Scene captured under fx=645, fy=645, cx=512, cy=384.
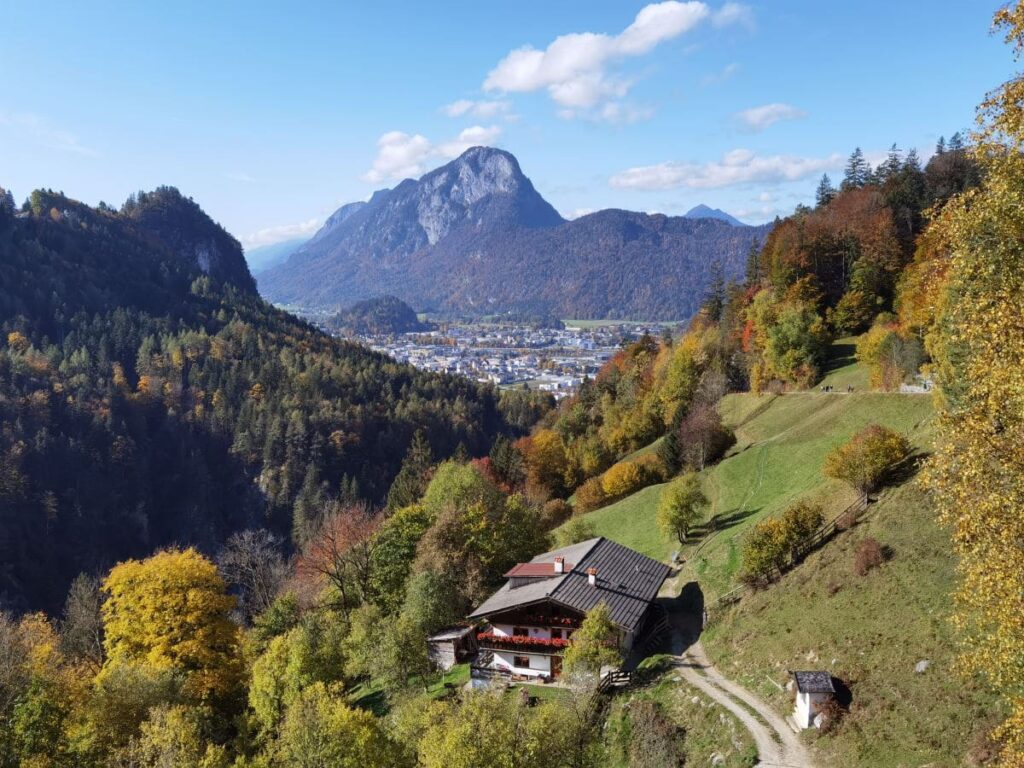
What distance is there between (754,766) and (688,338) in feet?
223

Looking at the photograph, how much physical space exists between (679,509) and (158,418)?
367ft

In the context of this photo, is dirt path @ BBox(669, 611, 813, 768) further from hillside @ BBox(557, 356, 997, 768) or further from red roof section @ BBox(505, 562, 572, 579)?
red roof section @ BBox(505, 562, 572, 579)

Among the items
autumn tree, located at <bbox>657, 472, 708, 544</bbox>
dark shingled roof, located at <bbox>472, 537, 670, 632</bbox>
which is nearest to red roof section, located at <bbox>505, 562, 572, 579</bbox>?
dark shingled roof, located at <bbox>472, 537, 670, 632</bbox>

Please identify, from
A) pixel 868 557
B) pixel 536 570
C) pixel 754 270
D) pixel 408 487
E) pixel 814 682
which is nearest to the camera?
pixel 814 682

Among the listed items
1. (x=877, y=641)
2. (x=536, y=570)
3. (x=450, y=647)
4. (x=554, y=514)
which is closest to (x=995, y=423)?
(x=877, y=641)

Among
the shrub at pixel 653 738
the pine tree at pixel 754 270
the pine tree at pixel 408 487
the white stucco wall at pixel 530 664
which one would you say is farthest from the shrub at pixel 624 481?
the pine tree at pixel 754 270

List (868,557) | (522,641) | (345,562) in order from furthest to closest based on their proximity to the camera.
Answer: (345,562) → (522,641) → (868,557)

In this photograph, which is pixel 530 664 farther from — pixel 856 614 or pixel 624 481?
→ pixel 624 481

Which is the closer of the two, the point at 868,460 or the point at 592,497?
the point at 868,460

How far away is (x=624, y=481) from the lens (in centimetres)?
6159

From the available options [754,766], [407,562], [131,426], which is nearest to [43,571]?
[131,426]

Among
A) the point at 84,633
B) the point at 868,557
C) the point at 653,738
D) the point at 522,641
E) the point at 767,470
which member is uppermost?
A: the point at 868,557

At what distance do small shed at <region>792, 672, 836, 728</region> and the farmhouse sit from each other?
32.6ft

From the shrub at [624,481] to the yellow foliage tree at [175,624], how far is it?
3489cm
